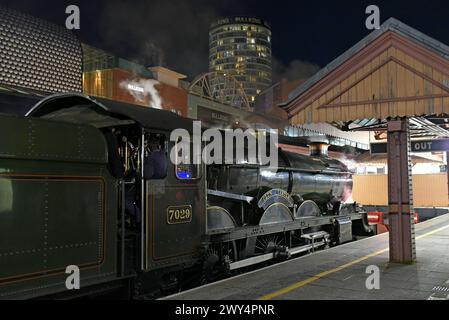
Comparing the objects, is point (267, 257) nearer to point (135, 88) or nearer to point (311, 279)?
point (311, 279)

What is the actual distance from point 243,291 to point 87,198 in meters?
2.55

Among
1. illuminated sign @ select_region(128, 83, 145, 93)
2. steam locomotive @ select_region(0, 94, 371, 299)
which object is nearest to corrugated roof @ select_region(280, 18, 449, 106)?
steam locomotive @ select_region(0, 94, 371, 299)

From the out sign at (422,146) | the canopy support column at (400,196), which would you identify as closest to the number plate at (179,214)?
the canopy support column at (400,196)

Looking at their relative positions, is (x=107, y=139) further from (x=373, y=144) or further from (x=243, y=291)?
(x=373, y=144)

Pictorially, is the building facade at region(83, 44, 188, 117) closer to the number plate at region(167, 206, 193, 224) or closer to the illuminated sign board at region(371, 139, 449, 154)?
the illuminated sign board at region(371, 139, 449, 154)

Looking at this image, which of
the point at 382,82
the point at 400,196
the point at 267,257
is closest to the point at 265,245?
the point at 267,257

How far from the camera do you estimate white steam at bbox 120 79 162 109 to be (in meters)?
38.5

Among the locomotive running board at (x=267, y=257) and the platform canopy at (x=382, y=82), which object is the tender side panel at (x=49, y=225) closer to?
the locomotive running board at (x=267, y=257)

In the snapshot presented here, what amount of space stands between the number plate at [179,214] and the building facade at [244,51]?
549 feet

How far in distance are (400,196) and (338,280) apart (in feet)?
7.80

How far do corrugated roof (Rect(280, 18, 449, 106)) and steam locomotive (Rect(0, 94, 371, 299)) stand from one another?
80.7 inches

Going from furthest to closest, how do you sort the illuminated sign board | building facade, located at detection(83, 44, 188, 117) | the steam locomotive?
building facade, located at detection(83, 44, 188, 117)
the illuminated sign board
the steam locomotive

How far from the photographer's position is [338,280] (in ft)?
21.9
